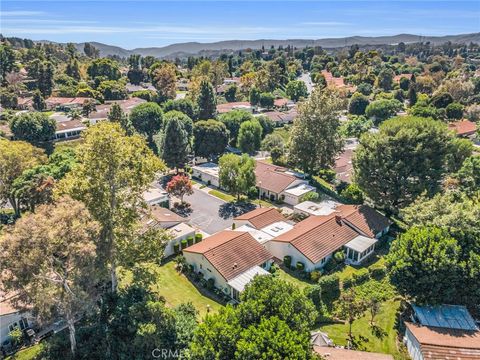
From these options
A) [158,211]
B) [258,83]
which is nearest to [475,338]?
[158,211]

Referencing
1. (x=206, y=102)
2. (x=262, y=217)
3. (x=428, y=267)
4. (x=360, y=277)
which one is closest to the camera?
(x=428, y=267)

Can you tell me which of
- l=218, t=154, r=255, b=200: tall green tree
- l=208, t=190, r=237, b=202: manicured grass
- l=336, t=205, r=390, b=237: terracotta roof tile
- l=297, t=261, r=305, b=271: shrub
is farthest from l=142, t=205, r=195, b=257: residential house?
l=336, t=205, r=390, b=237: terracotta roof tile

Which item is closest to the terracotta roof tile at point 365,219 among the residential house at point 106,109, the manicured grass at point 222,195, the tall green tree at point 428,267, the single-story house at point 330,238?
the single-story house at point 330,238

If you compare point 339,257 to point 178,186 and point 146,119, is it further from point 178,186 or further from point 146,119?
point 146,119

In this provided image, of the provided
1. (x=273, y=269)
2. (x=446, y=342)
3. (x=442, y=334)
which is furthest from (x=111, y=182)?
(x=442, y=334)

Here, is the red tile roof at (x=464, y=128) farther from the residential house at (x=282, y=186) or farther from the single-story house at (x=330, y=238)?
the single-story house at (x=330, y=238)

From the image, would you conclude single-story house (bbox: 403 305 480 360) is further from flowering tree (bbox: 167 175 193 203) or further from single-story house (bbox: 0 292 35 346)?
flowering tree (bbox: 167 175 193 203)
